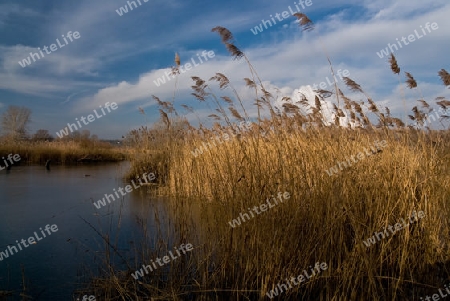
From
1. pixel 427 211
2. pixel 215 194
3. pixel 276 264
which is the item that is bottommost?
pixel 427 211

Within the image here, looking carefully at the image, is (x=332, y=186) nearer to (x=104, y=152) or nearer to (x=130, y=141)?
(x=130, y=141)

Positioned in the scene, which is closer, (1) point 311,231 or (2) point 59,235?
(1) point 311,231

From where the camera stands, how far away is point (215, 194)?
2.79 meters

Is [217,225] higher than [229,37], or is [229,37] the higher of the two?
[229,37]

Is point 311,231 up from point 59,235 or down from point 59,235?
down

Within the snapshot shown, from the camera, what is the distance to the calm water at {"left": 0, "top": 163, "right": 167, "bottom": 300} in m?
2.72

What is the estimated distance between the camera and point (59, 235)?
159 inches

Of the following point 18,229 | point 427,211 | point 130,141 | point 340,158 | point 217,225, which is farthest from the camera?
point 130,141

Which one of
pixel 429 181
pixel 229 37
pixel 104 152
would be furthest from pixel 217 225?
pixel 104 152

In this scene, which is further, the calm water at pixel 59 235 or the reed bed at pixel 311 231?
the calm water at pixel 59 235

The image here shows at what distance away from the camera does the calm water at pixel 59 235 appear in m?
2.72

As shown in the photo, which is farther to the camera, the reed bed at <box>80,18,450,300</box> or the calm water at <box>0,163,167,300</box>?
the calm water at <box>0,163,167,300</box>

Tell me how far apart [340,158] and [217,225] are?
1.30 meters

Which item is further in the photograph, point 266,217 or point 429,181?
point 429,181
